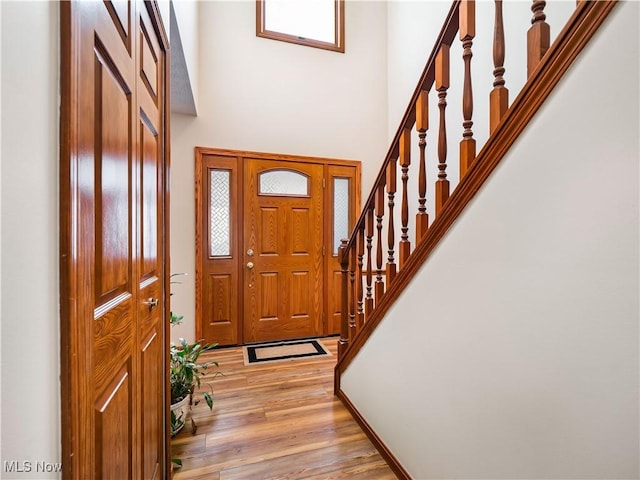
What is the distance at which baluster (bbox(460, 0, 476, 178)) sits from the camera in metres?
1.20

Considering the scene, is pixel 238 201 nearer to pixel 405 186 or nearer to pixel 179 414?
pixel 179 414

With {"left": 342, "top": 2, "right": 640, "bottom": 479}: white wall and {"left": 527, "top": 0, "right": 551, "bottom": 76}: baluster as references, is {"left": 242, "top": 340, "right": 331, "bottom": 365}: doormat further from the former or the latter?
{"left": 527, "top": 0, "right": 551, "bottom": 76}: baluster

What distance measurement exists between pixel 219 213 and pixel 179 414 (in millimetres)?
1950

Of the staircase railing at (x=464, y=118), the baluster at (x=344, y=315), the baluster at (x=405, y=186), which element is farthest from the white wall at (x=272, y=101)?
the baluster at (x=405, y=186)

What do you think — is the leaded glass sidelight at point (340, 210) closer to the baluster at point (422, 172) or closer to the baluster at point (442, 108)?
the baluster at point (422, 172)

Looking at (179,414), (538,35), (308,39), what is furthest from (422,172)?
(308,39)

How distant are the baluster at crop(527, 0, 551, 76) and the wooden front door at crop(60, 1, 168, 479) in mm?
1189

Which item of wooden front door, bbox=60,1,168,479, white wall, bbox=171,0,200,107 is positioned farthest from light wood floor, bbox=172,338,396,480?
white wall, bbox=171,0,200,107

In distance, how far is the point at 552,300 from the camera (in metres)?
0.85

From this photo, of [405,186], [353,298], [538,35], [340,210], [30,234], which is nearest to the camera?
[30,234]

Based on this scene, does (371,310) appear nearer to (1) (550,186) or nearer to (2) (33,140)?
(1) (550,186)

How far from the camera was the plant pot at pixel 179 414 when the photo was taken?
1788 mm

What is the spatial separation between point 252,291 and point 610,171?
3.07 meters

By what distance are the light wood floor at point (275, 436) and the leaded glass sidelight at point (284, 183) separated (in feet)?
6.19
